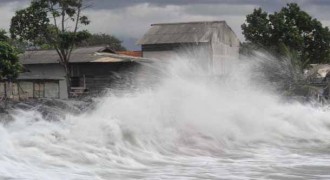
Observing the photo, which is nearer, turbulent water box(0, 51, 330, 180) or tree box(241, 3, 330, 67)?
turbulent water box(0, 51, 330, 180)

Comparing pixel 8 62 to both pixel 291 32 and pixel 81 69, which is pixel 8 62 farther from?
pixel 291 32

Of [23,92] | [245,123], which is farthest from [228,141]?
[23,92]

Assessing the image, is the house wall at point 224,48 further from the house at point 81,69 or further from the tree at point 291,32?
the house at point 81,69

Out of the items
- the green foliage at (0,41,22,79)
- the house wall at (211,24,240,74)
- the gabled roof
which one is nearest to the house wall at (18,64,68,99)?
the green foliage at (0,41,22,79)

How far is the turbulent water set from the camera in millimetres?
10383

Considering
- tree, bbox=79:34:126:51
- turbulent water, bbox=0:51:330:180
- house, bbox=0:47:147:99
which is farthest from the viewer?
tree, bbox=79:34:126:51

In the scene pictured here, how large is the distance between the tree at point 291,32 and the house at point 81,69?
10345 millimetres

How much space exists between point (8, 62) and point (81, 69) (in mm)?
8799

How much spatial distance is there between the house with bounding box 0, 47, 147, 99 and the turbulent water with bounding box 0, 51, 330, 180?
45.7 feet

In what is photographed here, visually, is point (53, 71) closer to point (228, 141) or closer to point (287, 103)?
point (287, 103)

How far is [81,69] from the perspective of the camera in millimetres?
36625

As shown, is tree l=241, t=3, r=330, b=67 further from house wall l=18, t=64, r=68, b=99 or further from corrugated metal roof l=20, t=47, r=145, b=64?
house wall l=18, t=64, r=68, b=99

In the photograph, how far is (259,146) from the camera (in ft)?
49.3

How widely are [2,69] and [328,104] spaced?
1495 cm
